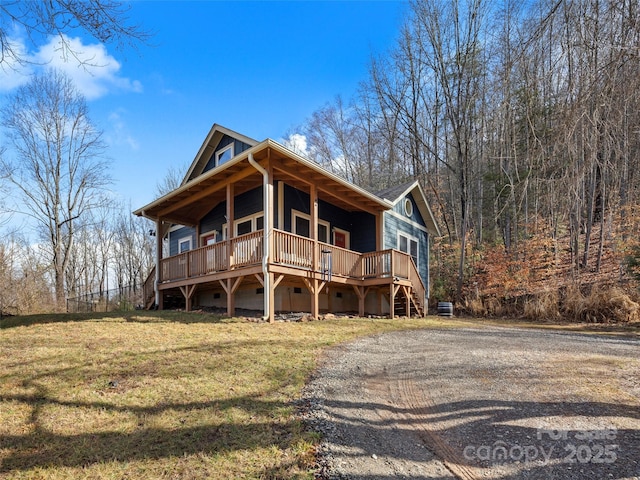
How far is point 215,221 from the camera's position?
14.7 meters

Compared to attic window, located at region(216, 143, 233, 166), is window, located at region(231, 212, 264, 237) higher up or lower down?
lower down

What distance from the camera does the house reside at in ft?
32.9

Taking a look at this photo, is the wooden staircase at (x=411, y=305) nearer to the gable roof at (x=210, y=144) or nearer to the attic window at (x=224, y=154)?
the gable roof at (x=210, y=144)

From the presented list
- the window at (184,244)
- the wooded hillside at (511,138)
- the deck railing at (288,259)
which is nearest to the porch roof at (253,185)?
the window at (184,244)

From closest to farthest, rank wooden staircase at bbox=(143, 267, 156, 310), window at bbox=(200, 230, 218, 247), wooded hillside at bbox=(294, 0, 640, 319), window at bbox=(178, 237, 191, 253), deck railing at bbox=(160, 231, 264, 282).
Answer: wooded hillside at bbox=(294, 0, 640, 319) < deck railing at bbox=(160, 231, 264, 282) < window at bbox=(200, 230, 218, 247) < wooden staircase at bbox=(143, 267, 156, 310) < window at bbox=(178, 237, 191, 253)

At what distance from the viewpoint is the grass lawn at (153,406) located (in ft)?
9.90

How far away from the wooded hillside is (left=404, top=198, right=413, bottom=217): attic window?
2.85m

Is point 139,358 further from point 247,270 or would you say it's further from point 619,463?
point 619,463

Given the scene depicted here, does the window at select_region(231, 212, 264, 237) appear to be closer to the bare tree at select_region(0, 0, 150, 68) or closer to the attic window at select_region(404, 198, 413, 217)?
the attic window at select_region(404, 198, 413, 217)

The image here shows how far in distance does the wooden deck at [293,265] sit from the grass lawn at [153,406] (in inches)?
112

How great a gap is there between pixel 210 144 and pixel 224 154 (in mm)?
905

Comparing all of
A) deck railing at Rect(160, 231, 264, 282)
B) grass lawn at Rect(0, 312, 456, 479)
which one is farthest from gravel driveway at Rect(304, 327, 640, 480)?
deck railing at Rect(160, 231, 264, 282)

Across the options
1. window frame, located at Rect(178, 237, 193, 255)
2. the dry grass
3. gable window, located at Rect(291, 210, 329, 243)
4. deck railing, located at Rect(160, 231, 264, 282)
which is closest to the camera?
deck railing, located at Rect(160, 231, 264, 282)

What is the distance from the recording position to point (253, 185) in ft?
41.5
